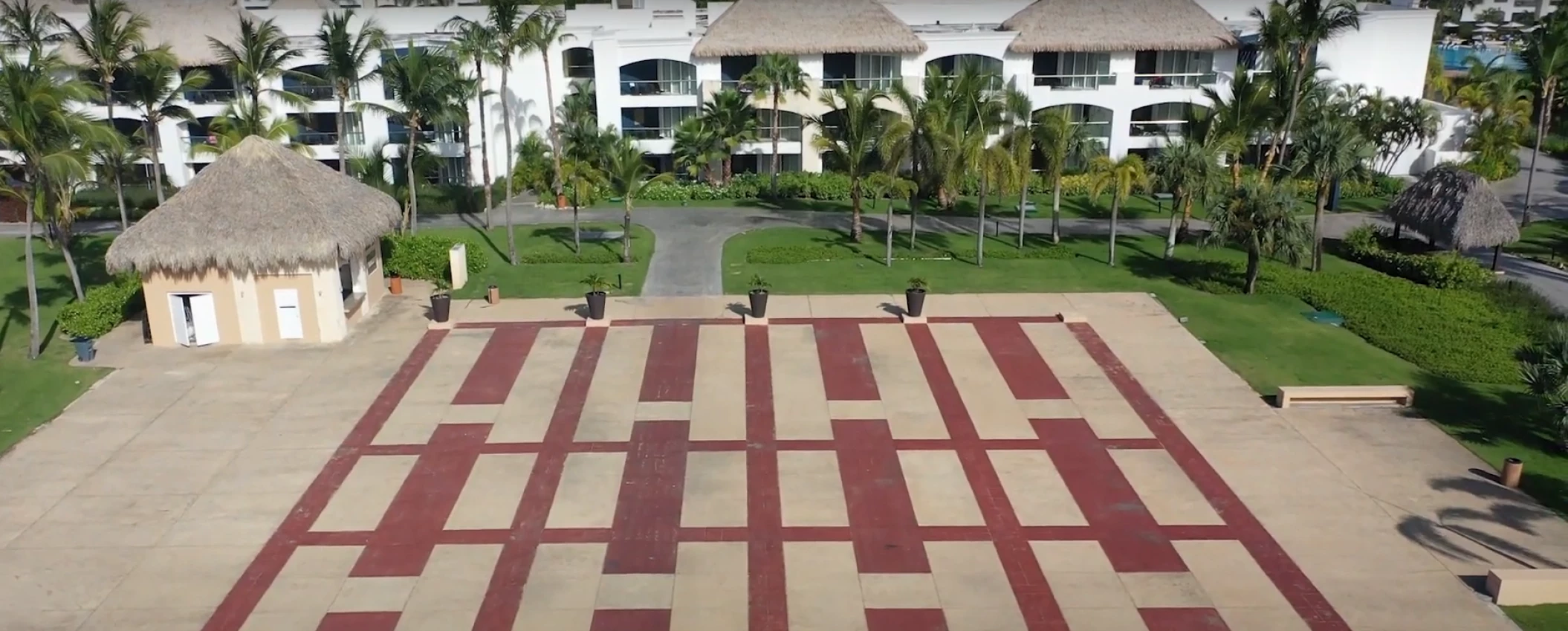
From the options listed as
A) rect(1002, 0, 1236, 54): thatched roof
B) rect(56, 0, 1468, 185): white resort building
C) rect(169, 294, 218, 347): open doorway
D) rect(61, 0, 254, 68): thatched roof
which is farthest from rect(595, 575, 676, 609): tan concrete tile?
rect(61, 0, 254, 68): thatched roof

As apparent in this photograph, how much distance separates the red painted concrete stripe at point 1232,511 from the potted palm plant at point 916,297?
16.9ft

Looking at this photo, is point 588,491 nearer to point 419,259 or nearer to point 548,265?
point 419,259

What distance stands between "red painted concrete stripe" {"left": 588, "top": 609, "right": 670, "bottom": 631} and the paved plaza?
0.05m

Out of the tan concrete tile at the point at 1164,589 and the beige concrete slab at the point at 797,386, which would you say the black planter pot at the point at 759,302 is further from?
the tan concrete tile at the point at 1164,589

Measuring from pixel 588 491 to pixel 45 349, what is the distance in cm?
1893

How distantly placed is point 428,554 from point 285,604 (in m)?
2.47

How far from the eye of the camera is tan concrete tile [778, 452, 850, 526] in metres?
21.0

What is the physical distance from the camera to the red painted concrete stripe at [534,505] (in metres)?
18.2

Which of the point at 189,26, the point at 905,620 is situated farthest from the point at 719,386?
the point at 189,26

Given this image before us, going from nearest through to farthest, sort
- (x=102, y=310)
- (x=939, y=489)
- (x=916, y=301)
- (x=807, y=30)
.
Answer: (x=939, y=489), (x=102, y=310), (x=916, y=301), (x=807, y=30)

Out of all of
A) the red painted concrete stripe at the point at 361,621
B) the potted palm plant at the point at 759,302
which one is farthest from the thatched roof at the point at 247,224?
the red painted concrete stripe at the point at 361,621

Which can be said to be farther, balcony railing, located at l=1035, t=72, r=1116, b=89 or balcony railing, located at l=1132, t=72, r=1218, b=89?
balcony railing, located at l=1132, t=72, r=1218, b=89

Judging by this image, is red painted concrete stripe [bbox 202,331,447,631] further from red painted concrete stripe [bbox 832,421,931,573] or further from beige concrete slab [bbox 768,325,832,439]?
red painted concrete stripe [bbox 832,421,931,573]

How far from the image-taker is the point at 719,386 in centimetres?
2748
